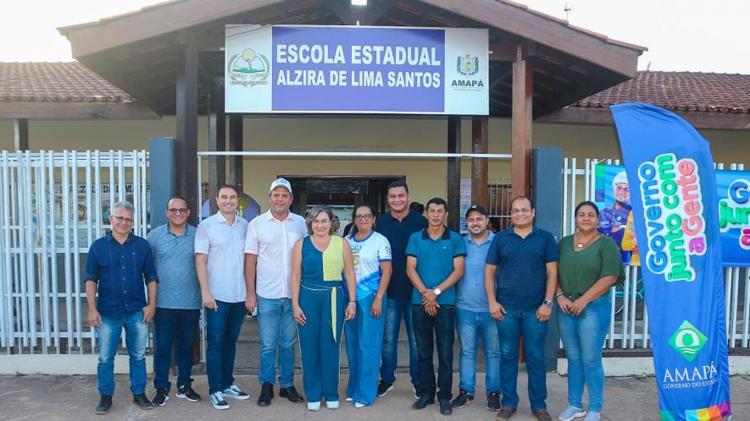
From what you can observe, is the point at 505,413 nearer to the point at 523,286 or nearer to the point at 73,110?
the point at 523,286

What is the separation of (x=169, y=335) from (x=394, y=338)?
1799mm

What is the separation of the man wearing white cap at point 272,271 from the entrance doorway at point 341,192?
19.5ft

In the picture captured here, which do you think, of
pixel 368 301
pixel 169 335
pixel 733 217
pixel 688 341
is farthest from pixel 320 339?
pixel 733 217

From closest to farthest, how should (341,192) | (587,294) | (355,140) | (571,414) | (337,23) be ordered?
(587,294)
(571,414)
(337,23)
(355,140)
(341,192)

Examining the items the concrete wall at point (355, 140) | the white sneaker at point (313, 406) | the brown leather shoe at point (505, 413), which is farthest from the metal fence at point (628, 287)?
the concrete wall at point (355, 140)

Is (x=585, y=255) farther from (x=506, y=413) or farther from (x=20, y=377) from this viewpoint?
(x=20, y=377)

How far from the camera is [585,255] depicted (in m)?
4.10

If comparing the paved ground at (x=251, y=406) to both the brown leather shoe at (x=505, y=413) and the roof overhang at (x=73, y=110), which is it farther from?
the roof overhang at (x=73, y=110)

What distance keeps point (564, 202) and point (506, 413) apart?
7.00 ft

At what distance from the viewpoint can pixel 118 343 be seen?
4.41m

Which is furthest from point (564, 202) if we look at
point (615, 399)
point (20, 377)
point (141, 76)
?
point (20, 377)

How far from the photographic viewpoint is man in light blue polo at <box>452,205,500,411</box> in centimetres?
436

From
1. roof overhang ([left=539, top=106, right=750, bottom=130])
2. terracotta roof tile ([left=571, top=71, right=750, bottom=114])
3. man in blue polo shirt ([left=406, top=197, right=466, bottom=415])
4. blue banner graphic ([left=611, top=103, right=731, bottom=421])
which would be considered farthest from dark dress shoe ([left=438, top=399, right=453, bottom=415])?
roof overhang ([left=539, top=106, right=750, bottom=130])

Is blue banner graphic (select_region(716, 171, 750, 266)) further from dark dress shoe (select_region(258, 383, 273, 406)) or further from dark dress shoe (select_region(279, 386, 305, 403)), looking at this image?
dark dress shoe (select_region(258, 383, 273, 406))
